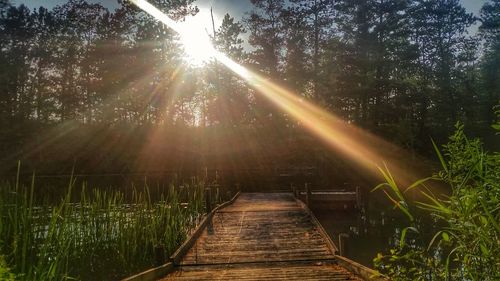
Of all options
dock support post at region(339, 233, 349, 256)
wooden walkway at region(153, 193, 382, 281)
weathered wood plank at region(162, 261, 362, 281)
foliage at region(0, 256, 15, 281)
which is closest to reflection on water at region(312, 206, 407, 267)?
wooden walkway at region(153, 193, 382, 281)

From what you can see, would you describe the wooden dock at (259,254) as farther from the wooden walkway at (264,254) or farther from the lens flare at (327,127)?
the lens flare at (327,127)

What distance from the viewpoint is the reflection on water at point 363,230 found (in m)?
11.9

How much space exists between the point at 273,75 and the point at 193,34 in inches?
344

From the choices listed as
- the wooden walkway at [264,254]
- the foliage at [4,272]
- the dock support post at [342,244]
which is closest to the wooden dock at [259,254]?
the wooden walkway at [264,254]

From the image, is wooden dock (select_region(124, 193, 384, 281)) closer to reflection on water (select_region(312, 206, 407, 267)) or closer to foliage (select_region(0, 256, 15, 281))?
reflection on water (select_region(312, 206, 407, 267))

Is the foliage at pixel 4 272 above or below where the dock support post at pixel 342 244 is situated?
above

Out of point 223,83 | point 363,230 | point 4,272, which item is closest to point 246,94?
point 223,83

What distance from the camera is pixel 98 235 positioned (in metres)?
8.03

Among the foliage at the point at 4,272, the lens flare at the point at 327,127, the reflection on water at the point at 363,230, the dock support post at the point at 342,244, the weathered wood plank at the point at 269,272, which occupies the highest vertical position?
the lens flare at the point at 327,127

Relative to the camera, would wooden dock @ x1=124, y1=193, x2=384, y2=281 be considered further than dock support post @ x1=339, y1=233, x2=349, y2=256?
No

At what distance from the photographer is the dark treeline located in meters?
34.2

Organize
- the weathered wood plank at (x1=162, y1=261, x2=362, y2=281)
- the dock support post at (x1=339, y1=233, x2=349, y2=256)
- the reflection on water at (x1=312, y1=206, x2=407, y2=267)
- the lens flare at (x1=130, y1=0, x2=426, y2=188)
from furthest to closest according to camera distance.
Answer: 1. the lens flare at (x1=130, y1=0, x2=426, y2=188)
2. the reflection on water at (x1=312, y1=206, x2=407, y2=267)
3. the dock support post at (x1=339, y1=233, x2=349, y2=256)
4. the weathered wood plank at (x1=162, y1=261, x2=362, y2=281)

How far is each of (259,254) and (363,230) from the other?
807 centimetres

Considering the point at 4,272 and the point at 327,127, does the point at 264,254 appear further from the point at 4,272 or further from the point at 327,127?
the point at 327,127
